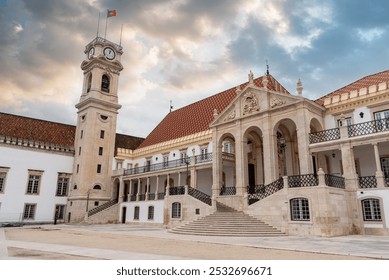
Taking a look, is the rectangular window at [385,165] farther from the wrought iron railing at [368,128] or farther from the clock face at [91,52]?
the clock face at [91,52]

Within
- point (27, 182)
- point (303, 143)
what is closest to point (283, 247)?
point (303, 143)

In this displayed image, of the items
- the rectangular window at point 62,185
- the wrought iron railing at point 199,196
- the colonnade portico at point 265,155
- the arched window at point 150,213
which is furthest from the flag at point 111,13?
the wrought iron railing at point 199,196

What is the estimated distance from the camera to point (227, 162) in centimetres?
2730

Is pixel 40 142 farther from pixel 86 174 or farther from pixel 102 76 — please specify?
pixel 102 76

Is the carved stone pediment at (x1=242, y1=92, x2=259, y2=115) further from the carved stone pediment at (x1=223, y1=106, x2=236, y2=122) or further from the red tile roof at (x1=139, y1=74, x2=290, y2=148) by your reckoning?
the red tile roof at (x1=139, y1=74, x2=290, y2=148)

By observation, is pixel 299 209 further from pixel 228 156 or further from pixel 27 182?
pixel 27 182

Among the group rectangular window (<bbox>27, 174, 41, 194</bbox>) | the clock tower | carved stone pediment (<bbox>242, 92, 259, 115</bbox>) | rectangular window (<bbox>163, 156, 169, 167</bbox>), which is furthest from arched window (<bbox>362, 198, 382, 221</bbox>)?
rectangular window (<bbox>27, 174, 41, 194</bbox>)

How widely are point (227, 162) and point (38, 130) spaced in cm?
2468

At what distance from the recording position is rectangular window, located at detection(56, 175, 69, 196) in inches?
1410

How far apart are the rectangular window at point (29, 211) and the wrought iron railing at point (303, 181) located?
2811 centimetres

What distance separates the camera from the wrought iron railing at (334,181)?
682 inches

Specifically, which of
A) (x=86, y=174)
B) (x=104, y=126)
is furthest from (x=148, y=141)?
(x=86, y=174)

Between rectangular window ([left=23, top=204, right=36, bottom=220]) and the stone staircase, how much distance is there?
21.3 metres

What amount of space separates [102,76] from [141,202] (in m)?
17.9
